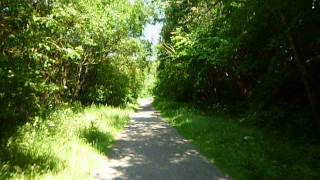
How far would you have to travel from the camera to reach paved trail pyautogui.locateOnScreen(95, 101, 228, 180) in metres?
9.34

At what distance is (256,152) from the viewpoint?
11250 millimetres

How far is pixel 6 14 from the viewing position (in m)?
9.98

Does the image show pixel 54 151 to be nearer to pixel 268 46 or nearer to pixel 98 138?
pixel 98 138

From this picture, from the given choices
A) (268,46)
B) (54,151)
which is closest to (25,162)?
(54,151)

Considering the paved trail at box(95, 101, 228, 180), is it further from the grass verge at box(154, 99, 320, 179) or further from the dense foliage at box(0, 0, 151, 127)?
the dense foliage at box(0, 0, 151, 127)

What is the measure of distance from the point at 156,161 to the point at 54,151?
274 cm

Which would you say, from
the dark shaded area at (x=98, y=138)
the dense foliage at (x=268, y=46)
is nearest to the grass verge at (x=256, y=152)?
the dense foliage at (x=268, y=46)

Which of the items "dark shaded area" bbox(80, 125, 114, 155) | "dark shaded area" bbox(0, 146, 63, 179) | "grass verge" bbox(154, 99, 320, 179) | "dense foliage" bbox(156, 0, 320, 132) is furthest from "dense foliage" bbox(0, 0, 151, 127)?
"grass verge" bbox(154, 99, 320, 179)

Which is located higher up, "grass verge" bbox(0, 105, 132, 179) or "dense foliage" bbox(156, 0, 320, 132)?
"dense foliage" bbox(156, 0, 320, 132)

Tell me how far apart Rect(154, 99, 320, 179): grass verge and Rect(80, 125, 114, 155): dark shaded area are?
299cm

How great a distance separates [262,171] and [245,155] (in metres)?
1.75

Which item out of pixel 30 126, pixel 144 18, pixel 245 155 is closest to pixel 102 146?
pixel 30 126

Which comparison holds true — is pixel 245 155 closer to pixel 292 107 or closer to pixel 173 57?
pixel 292 107

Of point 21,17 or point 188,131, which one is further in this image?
point 188,131
